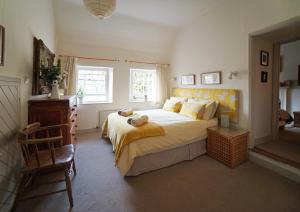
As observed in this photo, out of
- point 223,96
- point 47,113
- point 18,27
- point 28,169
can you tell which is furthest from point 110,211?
point 223,96

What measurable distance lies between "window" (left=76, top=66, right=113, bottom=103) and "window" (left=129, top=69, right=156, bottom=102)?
69 centimetres

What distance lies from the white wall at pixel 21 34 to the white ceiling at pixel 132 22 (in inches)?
36.9

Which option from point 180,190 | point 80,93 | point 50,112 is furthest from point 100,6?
point 80,93

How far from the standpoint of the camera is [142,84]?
16.0ft

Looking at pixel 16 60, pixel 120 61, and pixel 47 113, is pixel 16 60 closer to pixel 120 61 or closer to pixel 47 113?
pixel 47 113

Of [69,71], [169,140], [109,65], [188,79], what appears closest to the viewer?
[169,140]

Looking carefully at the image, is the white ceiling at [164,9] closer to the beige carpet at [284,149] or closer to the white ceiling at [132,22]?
the white ceiling at [132,22]

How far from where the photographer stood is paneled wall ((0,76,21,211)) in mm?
1413

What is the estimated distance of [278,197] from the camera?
67.9 inches

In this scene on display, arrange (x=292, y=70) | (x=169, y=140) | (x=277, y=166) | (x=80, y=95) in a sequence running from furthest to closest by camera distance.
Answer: (x=292, y=70) < (x=80, y=95) < (x=169, y=140) < (x=277, y=166)

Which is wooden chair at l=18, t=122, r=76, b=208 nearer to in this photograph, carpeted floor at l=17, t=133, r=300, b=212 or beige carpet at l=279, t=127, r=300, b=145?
carpeted floor at l=17, t=133, r=300, b=212

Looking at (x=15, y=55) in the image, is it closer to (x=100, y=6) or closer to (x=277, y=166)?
(x=100, y=6)

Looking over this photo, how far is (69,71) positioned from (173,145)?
10.1 feet

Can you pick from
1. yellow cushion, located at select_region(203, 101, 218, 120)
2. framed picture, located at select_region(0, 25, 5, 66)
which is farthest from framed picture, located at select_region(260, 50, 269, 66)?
framed picture, located at select_region(0, 25, 5, 66)
